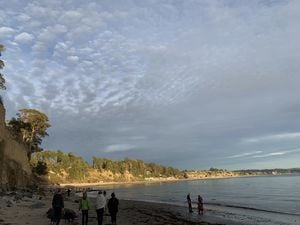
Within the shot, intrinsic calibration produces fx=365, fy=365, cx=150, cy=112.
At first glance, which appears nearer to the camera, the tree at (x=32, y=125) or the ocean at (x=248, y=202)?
the ocean at (x=248, y=202)

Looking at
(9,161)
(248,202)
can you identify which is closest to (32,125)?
(9,161)

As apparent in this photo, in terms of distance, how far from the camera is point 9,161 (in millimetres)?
43844

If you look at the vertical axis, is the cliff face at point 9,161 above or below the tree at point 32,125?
below

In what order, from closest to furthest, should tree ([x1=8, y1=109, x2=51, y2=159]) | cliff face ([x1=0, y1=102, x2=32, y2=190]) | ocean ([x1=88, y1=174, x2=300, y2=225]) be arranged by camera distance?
ocean ([x1=88, y1=174, x2=300, y2=225]) < cliff face ([x1=0, y1=102, x2=32, y2=190]) < tree ([x1=8, y1=109, x2=51, y2=159])

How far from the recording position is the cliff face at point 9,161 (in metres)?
40.1

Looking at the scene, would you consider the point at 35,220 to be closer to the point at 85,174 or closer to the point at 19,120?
the point at 19,120

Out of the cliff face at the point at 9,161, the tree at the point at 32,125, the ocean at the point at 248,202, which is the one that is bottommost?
the ocean at the point at 248,202

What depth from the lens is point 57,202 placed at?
61.6 feet

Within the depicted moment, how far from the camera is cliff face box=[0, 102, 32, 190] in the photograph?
40.1 m

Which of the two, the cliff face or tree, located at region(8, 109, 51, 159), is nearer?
the cliff face

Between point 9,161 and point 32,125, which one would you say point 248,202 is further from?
point 32,125

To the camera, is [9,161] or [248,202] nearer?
[9,161]

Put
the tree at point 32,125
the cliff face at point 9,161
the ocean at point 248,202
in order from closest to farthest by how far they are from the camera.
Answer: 1. the ocean at point 248,202
2. the cliff face at point 9,161
3. the tree at point 32,125

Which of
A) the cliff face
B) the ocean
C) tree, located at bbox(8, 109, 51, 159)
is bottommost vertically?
the ocean
